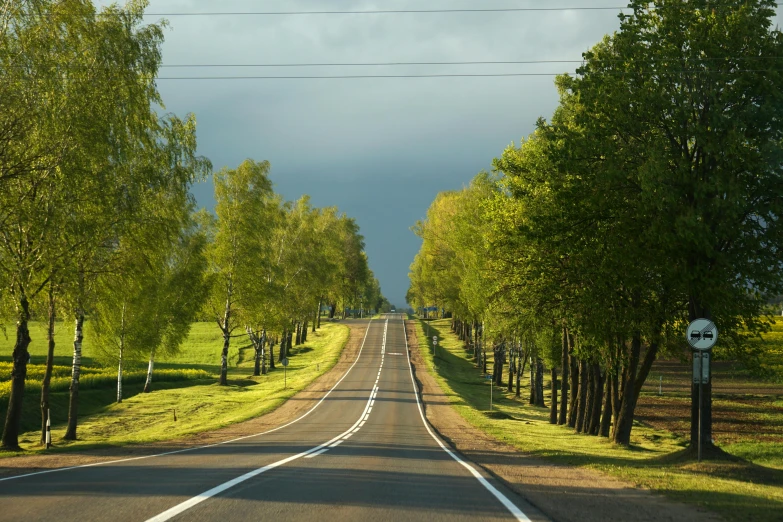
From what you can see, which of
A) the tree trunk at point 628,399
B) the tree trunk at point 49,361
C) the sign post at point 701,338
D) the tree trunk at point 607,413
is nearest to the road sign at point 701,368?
the sign post at point 701,338

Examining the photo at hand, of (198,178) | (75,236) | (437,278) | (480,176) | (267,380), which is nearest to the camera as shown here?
(75,236)

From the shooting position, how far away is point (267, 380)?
57750 millimetres

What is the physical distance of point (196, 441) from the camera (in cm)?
2269

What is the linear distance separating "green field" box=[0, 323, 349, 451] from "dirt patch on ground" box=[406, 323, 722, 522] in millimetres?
12800

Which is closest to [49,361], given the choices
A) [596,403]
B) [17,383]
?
[17,383]

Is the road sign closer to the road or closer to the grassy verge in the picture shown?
the grassy verge

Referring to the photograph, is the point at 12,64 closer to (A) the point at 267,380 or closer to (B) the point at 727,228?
(B) the point at 727,228

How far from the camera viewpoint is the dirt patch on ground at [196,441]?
14.0m

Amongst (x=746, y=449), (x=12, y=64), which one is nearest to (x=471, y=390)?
(x=746, y=449)

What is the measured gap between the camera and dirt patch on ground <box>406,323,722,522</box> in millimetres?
9078

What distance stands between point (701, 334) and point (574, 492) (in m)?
6.04

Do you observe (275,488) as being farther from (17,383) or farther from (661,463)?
(17,383)

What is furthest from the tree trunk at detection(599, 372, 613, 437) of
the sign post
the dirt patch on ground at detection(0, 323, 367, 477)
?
the dirt patch on ground at detection(0, 323, 367, 477)

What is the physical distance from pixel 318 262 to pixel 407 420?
1541 inches
